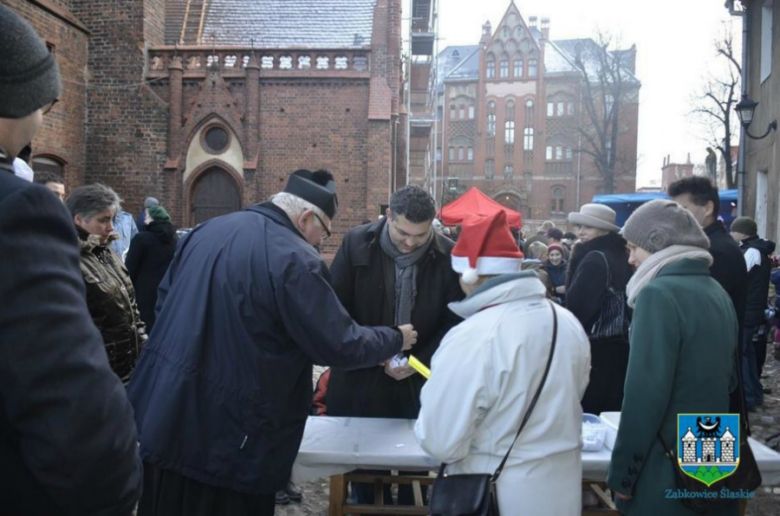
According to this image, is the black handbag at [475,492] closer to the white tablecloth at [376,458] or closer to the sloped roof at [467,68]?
the white tablecloth at [376,458]

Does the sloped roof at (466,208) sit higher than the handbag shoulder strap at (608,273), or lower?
higher

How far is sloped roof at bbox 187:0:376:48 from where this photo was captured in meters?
20.4

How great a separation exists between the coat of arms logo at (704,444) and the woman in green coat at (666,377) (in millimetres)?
31

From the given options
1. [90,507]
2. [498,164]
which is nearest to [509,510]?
[90,507]

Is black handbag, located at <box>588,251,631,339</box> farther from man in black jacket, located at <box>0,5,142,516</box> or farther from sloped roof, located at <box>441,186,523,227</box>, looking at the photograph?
sloped roof, located at <box>441,186,523,227</box>

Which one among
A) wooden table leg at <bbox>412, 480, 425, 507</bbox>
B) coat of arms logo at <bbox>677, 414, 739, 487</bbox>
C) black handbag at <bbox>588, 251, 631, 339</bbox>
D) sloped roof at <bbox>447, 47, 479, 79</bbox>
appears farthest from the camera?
sloped roof at <bbox>447, 47, 479, 79</bbox>

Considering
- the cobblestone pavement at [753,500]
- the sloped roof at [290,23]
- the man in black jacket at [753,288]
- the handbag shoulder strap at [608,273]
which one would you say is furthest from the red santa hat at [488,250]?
the sloped roof at [290,23]

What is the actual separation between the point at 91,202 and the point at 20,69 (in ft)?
9.49

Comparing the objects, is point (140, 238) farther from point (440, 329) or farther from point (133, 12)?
point (133, 12)

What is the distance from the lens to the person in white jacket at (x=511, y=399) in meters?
2.03

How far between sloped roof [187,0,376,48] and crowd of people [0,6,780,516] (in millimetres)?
18587

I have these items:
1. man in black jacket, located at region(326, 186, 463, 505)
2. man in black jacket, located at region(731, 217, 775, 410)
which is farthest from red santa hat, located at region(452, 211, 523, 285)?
man in black jacket, located at region(731, 217, 775, 410)

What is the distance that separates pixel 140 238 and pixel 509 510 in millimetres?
4779

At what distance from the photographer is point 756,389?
7152 mm
